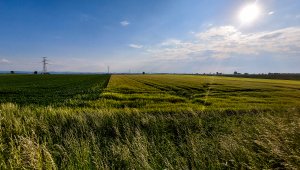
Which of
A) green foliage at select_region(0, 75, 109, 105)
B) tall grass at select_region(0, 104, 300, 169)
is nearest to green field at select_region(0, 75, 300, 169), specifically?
tall grass at select_region(0, 104, 300, 169)

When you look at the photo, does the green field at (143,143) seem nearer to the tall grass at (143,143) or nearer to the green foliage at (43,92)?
the tall grass at (143,143)

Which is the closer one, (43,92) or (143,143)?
(143,143)

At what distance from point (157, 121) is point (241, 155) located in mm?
5548

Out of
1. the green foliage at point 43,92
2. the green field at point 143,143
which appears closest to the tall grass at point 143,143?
the green field at point 143,143

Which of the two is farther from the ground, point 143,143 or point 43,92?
point 143,143

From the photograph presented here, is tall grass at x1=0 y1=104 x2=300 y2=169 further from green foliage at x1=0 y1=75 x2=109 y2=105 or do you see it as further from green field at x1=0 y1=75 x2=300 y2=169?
green foliage at x1=0 y1=75 x2=109 y2=105

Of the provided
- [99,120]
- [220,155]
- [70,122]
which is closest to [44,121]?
[70,122]

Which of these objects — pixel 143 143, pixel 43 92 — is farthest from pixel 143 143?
pixel 43 92

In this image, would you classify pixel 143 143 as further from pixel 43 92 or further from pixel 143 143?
pixel 43 92

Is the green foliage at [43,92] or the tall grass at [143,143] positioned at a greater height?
the tall grass at [143,143]

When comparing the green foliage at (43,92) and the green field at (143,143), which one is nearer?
the green field at (143,143)

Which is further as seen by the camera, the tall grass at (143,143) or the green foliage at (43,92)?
the green foliage at (43,92)

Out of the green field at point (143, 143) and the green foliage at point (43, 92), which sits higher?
the green field at point (143, 143)

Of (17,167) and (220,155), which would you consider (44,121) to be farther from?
(220,155)
